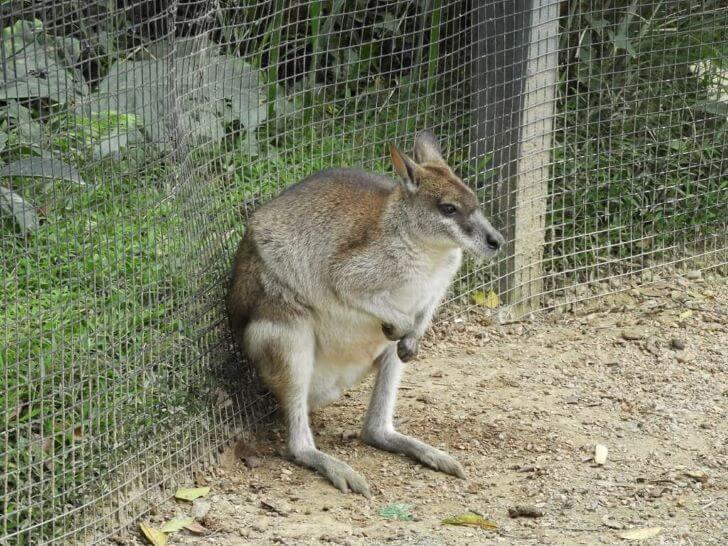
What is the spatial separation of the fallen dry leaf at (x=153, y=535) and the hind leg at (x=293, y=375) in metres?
0.83

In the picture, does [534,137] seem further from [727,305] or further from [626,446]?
[626,446]

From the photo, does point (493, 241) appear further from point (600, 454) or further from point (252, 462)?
point (252, 462)

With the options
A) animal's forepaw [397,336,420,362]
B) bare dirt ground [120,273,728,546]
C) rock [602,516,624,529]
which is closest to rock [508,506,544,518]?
bare dirt ground [120,273,728,546]

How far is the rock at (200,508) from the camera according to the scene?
14.9 feet

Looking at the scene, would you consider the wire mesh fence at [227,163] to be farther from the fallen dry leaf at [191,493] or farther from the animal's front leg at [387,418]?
the animal's front leg at [387,418]

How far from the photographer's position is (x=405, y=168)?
4.97 meters

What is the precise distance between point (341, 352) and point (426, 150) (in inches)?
37.9

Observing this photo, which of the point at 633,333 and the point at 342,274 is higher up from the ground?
the point at 342,274

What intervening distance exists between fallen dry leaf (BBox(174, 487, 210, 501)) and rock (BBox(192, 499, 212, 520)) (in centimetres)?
2

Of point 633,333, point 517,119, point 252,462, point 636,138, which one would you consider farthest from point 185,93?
point 636,138

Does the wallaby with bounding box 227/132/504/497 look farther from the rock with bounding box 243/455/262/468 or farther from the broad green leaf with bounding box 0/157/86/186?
the broad green leaf with bounding box 0/157/86/186

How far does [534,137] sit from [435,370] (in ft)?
4.62

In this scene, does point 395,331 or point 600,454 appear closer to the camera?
point 395,331

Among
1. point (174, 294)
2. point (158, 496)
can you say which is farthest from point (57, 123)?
point (158, 496)
